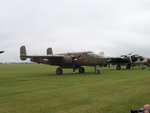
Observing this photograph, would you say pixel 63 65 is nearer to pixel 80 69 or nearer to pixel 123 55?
pixel 80 69

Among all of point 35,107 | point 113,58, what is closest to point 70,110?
point 35,107

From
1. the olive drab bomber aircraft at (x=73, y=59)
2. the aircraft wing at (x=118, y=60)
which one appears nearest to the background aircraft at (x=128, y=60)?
the aircraft wing at (x=118, y=60)

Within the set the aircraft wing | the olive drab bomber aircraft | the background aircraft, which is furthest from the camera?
the background aircraft

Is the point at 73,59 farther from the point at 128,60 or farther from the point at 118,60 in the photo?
the point at 128,60

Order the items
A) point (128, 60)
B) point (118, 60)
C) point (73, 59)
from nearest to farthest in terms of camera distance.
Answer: point (73, 59) < point (118, 60) < point (128, 60)

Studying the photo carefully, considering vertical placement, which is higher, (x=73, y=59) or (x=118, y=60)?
(x=73, y=59)

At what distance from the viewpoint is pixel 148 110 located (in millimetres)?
7031

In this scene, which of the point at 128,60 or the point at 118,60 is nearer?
the point at 118,60

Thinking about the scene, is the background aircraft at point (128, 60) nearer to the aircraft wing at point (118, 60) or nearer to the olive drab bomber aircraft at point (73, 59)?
the aircraft wing at point (118, 60)

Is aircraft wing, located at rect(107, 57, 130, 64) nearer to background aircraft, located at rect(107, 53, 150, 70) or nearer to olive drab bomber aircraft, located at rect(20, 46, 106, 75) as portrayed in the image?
background aircraft, located at rect(107, 53, 150, 70)

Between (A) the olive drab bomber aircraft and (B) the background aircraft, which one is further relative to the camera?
(B) the background aircraft

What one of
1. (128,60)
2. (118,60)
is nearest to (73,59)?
(118,60)

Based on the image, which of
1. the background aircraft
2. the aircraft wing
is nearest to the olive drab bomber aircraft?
the aircraft wing

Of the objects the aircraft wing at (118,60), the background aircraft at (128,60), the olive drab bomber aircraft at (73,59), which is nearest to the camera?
the olive drab bomber aircraft at (73,59)
